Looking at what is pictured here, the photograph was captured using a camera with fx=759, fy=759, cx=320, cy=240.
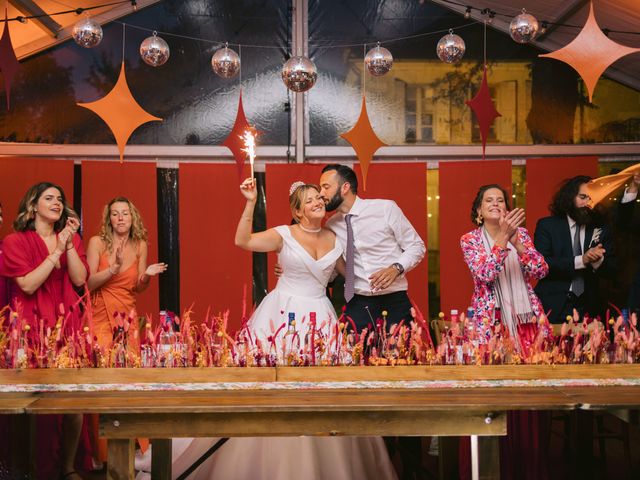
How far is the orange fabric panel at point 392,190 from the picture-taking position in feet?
21.2

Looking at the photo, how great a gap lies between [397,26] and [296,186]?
9.76 ft

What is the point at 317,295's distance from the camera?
4.38 m

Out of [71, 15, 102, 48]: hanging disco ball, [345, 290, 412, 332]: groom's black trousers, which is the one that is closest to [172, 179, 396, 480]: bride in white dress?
[345, 290, 412, 332]: groom's black trousers

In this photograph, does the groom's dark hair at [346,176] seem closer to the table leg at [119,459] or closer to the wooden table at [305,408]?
the wooden table at [305,408]

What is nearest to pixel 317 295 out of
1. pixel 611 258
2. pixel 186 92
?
pixel 611 258

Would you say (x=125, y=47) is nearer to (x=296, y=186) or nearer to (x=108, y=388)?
(x=296, y=186)

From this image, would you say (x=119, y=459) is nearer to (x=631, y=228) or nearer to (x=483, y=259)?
(x=483, y=259)

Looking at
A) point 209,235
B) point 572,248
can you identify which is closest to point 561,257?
point 572,248

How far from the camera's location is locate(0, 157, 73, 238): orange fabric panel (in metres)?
6.27

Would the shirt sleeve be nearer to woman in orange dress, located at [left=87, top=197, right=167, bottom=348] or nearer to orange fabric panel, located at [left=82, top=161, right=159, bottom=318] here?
woman in orange dress, located at [left=87, top=197, right=167, bottom=348]

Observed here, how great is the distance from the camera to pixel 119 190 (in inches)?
253

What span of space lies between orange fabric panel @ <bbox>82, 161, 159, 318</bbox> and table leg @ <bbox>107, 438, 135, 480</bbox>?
3.81 metres

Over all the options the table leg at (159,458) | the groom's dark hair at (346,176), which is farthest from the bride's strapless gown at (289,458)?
the groom's dark hair at (346,176)

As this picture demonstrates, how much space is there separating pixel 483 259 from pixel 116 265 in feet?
7.23
